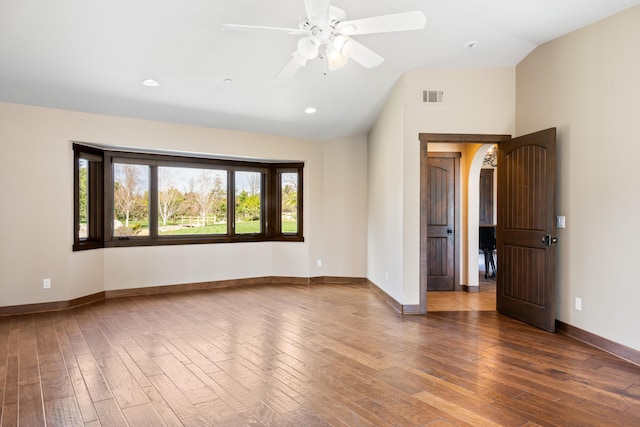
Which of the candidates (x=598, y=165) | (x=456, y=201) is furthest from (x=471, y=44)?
(x=456, y=201)

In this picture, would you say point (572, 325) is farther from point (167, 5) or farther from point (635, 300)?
point (167, 5)

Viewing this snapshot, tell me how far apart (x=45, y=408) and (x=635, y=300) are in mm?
4588

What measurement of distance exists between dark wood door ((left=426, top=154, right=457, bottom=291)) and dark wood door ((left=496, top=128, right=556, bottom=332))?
1383mm

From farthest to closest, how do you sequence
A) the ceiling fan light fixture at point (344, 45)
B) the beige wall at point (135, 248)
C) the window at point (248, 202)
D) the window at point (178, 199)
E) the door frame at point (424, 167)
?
the window at point (248, 202)
the window at point (178, 199)
the beige wall at point (135, 248)
the door frame at point (424, 167)
the ceiling fan light fixture at point (344, 45)

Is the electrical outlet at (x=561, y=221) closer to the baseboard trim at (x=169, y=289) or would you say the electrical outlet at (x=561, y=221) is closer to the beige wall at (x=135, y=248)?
the beige wall at (x=135, y=248)

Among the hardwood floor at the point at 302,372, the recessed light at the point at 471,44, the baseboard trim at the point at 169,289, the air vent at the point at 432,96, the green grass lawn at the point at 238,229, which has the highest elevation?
the recessed light at the point at 471,44

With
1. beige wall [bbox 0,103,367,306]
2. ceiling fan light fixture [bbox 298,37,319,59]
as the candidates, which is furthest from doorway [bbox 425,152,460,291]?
ceiling fan light fixture [bbox 298,37,319,59]

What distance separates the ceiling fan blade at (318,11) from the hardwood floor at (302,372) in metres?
2.47

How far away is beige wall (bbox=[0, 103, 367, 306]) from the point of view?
4.86m

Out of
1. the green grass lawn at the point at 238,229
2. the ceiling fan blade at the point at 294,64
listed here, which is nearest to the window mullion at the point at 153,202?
the green grass lawn at the point at 238,229

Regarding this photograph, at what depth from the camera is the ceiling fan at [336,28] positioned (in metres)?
2.41

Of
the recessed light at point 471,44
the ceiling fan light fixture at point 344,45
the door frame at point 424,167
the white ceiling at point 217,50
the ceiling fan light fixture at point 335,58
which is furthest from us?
the door frame at point 424,167

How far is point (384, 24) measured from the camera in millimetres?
2549

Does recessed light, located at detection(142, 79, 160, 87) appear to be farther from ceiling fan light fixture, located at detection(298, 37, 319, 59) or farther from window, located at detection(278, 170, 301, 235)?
window, located at detection(278, 170, 301, 235)
